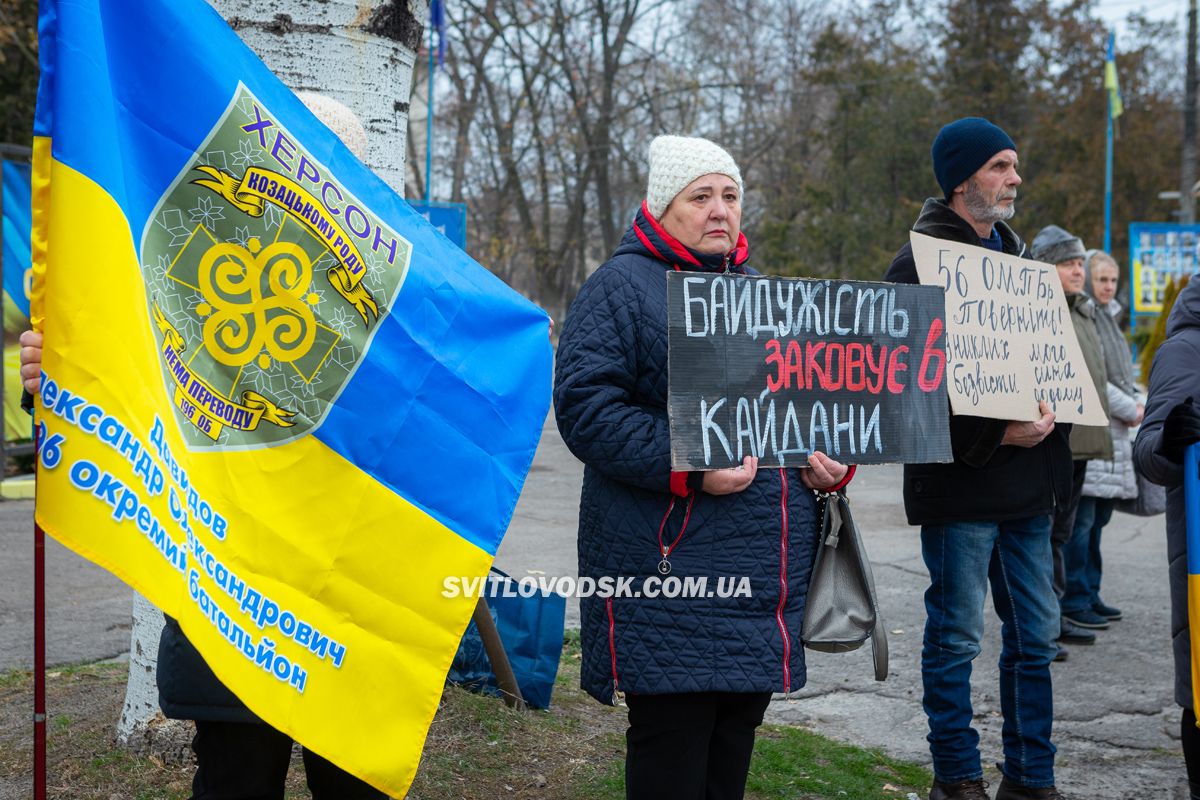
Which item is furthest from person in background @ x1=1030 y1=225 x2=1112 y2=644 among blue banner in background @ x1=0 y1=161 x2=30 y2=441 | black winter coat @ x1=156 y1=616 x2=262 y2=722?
blue banner in background @ x1=0 y1=161 x2=30 y2=441

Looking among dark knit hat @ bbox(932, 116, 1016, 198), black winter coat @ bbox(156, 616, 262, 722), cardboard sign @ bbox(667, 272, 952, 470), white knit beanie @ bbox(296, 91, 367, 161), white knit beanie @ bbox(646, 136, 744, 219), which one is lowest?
black winter coat @ bbox(156, 616, 262, 722)

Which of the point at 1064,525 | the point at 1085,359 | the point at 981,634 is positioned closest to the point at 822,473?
the point at 981,634

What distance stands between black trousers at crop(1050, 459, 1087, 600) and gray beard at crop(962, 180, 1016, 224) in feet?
7.86

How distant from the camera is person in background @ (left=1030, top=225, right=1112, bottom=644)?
5738 mm

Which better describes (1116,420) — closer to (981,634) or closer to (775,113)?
(981,634)

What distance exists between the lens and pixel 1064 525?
6.10m

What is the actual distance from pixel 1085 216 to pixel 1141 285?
11292 millimetres

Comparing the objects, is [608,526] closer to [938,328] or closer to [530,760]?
[938,328]

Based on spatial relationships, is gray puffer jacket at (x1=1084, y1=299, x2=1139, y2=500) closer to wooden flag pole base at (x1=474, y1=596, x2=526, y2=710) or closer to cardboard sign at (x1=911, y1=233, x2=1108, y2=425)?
cardboard sign at (x1=911, y1=233, x2=1108, y2=425)

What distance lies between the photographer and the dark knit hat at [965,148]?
395 centimetres

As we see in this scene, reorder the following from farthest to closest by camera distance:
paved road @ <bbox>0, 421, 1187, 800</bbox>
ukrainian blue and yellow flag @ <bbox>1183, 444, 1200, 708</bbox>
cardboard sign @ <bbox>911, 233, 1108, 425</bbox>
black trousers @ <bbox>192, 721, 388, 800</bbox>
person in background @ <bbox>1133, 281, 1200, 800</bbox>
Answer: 1. paved road @ <bbox>0, 421, 1187, 800</bbox>
2. cardboard sign @ <bbox>911, 233, 1108, 425</bbox>
3. person in background @ <bbox>1133, 281, 1200, 800</bbox>
4. ukrainian blue and yellow flag @ <bbox>1183, 444, 1200, 708</bbox>
5. black trousers @ <bbox>192, 721, 388, 800</bbox>

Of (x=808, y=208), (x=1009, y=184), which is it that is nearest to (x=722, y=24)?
(x=808, y=208)

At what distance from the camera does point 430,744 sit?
4.05m

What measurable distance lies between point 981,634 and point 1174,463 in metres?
0.82
